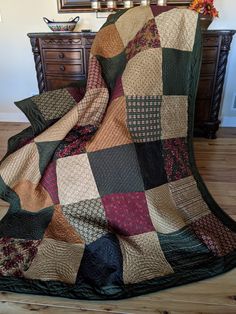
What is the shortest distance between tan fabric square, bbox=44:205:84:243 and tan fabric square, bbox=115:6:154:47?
2.88 ft

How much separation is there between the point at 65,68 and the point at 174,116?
1.31 metres

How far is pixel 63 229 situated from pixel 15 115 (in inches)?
78.3

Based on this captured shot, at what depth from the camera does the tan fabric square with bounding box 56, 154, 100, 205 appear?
3.73 ft

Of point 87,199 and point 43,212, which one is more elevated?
point 87,199

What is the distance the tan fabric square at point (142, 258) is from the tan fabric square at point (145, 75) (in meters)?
0.61

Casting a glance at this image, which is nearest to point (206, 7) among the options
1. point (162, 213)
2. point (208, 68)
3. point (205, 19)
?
point (205, 19)

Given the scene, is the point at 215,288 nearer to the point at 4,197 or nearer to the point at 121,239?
the point at 121,239

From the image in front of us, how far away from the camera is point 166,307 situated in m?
0.93

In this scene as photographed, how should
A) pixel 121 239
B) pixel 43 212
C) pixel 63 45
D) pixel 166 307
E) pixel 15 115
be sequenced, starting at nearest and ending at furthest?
pixel 166 307
pixel 121 239
pixel 43 212
pixel 63 45
pixel 15 115

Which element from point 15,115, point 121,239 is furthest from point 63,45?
point 121,239

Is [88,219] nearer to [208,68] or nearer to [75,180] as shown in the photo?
[75,180]

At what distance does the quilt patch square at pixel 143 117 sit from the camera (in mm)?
1151

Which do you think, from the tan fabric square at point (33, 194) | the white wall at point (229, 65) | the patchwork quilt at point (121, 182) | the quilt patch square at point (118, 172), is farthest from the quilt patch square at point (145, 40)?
the white wall at point (229, 65)

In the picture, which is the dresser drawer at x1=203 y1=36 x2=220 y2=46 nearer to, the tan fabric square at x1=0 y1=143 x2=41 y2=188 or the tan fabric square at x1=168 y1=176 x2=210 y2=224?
the tan fabric square at x1=168 y1=176 x2=210 y2=224
